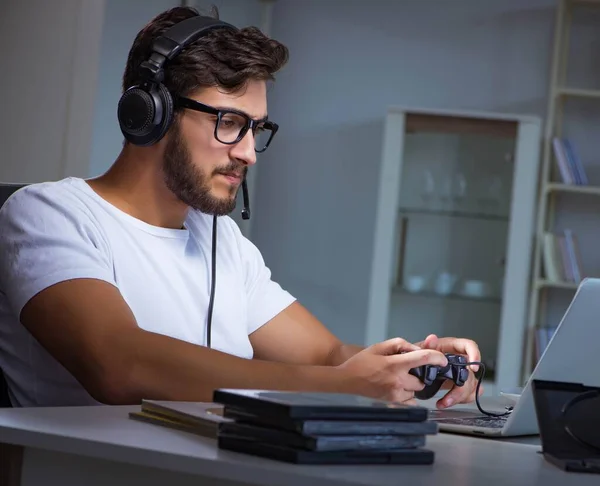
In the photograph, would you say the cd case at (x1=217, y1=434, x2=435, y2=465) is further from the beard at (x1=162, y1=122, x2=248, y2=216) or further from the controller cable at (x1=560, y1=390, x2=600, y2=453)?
the beard at (x1=162, y1=122, x2=248, y2=216)

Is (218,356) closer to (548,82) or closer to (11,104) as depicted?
(11,104)

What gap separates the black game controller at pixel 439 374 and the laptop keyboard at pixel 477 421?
59 mm

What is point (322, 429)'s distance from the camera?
954 mm

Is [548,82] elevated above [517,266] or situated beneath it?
elevated above

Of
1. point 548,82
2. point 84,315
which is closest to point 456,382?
point 84,315

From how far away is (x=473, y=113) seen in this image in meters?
4.66

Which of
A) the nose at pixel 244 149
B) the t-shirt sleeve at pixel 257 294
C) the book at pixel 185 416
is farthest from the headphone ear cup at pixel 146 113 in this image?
the book at pixel 185 416

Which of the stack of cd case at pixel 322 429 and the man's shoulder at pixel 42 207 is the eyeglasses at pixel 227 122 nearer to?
the man's shoulder at pixel 42 207

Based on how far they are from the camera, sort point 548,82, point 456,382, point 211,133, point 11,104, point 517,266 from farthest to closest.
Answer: point 548,82 < point 517,266 < point 11,104 < point 211,133 < point 456,382

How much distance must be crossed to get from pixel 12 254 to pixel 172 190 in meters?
0.36

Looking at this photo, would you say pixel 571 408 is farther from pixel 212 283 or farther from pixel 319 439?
pixel 212 283

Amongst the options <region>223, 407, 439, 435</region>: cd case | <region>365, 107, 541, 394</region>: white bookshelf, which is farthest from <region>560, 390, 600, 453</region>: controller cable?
<region>365, 107, 541, 394</region>: white bookshelf

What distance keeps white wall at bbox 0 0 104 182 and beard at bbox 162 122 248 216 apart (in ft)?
5.87

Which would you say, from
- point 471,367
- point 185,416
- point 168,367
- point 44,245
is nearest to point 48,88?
point 44,245
